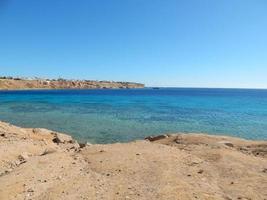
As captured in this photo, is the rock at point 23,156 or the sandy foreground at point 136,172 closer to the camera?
the sandy foreground at point 136,172

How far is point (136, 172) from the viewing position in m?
14.9

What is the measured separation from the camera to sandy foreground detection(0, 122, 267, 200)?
1225 cm

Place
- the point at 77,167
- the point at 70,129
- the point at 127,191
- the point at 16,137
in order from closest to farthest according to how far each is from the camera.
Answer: the point at 127,191
the point at 77,167
the point at 16,137
the point at 70,129

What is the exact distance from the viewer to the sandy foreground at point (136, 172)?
40.2 ft

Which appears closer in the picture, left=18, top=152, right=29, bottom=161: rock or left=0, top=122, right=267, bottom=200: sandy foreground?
left=0, top=122, right=267, bottom=200: sandy foreground

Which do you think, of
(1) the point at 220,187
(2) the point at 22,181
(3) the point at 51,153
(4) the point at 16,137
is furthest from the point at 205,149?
(4) the point at 16,137

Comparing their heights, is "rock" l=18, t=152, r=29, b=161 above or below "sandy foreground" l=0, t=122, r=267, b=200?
below

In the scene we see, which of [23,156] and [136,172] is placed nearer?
[136,172]

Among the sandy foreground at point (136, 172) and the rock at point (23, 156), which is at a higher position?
the sandy foreground at point (136, 172)

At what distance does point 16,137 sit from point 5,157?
294 inches

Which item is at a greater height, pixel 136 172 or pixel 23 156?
pixel 136 172

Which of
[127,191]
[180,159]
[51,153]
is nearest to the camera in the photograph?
[127,191]

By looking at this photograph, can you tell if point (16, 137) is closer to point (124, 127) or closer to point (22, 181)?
point (22, 181)

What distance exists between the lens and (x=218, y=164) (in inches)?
645
